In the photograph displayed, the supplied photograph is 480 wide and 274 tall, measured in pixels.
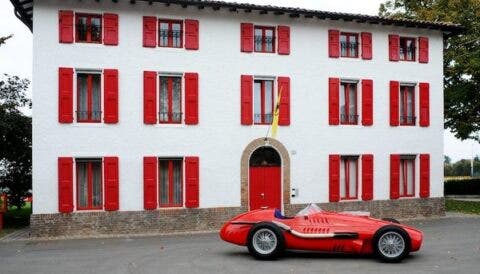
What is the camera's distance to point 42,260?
11.9 metres

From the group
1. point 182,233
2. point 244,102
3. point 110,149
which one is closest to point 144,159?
point 110,149

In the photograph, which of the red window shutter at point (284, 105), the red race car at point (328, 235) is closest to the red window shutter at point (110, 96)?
the red window shutter at point (284, 105)

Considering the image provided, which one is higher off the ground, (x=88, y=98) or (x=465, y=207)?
(x=88, y=98)

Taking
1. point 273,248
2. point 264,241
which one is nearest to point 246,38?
point 264,241

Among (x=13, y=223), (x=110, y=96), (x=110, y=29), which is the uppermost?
(x=110, y=29)

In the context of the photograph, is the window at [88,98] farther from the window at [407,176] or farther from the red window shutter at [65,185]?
the window at [407,176]

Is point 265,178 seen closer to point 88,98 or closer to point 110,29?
point 88,98

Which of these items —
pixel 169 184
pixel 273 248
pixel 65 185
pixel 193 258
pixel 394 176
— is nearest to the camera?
pixel 273 248

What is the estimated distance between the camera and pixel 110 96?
16.9 metres

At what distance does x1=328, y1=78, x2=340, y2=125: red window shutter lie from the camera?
63.5 feet

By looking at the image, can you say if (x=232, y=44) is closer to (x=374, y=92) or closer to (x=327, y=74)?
(x=327, y=74)

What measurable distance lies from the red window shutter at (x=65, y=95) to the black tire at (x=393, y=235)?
9973 millimetres

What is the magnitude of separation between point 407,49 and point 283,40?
5.31m

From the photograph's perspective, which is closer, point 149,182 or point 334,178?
point 149,182
